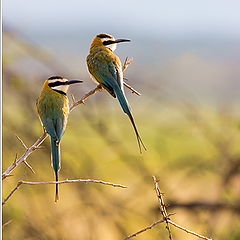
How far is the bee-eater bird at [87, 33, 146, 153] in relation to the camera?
9.55 feet

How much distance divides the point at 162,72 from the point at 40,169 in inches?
36.1

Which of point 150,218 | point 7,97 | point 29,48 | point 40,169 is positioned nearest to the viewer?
point 29,48

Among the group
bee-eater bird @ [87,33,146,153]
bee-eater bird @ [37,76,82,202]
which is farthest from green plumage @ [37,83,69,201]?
bee-eater bird @ [87,33,146,153]

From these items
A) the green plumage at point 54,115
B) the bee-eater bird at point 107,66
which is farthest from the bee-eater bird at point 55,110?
the bee-eater bird at point 107,66

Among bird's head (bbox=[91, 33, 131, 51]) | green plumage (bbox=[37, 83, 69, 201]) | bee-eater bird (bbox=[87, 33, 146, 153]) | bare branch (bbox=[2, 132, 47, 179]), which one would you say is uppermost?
bird's head (bbox=[91, 33, 131, 51])

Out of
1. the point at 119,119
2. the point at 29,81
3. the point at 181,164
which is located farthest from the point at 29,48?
the point at 181,164

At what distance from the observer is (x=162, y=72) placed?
13.3 feet

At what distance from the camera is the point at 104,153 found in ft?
14.1

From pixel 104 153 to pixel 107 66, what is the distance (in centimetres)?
126

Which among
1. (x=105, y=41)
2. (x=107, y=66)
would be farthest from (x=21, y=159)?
(x=105, y=41)

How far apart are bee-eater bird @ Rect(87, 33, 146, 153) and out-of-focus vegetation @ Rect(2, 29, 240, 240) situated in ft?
0.83

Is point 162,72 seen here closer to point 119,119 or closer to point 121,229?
point 119,119

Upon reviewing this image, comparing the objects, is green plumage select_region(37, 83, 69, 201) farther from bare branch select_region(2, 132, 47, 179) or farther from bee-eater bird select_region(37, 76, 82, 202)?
bare branch select_region(2, 132, 47, 179)

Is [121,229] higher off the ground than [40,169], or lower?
lower
